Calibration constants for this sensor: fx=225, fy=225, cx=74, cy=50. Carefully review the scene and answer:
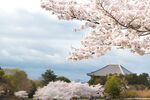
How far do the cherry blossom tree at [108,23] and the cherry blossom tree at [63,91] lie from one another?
395 cm

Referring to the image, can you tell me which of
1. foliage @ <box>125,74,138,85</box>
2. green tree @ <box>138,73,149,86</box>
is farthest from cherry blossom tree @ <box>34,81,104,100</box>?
green tree @ <box>138,73,149,86</box>

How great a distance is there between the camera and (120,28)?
650cm

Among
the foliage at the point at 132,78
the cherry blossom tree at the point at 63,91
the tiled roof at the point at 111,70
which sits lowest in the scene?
the cherry blossom tree at the point at 63,91

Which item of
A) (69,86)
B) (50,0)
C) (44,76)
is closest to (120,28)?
(50,0)

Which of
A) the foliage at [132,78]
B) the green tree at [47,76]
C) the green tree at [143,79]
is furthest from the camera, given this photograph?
the green tree at [143,79]

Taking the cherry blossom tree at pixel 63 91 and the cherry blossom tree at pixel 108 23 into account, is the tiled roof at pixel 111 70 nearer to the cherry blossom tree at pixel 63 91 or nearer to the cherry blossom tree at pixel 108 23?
the cherry blossom tree at pixel 63 91

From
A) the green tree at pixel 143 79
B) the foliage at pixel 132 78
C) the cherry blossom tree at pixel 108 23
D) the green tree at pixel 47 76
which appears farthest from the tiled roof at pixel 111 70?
the cherry blossom tree at pixel 108 23

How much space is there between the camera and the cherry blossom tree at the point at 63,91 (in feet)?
34.9

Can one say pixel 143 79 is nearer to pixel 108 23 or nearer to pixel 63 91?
pixel 63 91

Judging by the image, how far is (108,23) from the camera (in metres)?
6.74

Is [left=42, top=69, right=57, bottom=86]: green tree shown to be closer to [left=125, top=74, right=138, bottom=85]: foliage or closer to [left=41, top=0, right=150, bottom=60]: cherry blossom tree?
[left=125, top=74, right=138, bottom=85]: foliage

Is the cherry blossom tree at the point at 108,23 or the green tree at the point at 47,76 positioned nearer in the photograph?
the cherry blossom tree at the point at 108,23

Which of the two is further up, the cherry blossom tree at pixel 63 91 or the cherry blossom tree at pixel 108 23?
the cherry blossom tree at pixel 108 23

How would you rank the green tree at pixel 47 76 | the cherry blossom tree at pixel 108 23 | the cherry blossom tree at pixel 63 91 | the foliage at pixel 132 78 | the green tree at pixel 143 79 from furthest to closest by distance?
the green tree at pixel 143 79, the foliage at pixel 132 78, the green tree at pixel 47 76, the cherry blossom tree at pixel 63 91, the cherry blossom tree at pixel 108 23
